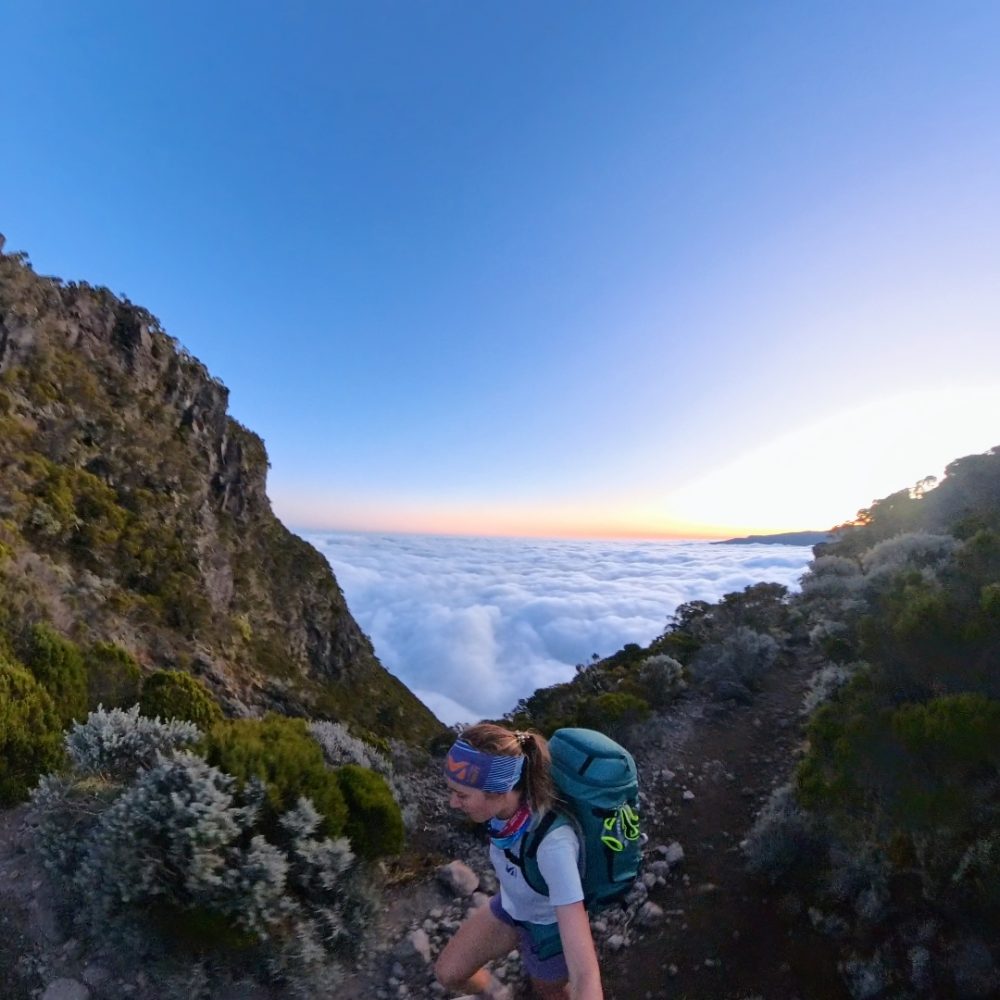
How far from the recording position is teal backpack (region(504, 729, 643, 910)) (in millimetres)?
2211

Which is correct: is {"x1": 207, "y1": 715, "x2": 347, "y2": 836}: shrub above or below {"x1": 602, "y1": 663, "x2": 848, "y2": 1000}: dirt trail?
above

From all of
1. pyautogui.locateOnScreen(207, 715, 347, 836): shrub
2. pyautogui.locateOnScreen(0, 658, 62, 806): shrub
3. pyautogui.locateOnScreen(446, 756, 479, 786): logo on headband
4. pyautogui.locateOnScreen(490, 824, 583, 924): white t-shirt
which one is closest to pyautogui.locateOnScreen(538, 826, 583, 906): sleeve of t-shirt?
pyautogui.locateOnScreen(490, 824, 583, 924): white t-shirt

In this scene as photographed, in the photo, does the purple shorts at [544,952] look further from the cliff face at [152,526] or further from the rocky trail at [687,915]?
the cliff face at [152,526]

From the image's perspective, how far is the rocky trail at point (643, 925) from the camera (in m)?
3.88

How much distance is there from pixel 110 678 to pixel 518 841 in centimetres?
713

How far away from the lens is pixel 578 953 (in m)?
1.87

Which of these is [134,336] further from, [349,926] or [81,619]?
[349,926]

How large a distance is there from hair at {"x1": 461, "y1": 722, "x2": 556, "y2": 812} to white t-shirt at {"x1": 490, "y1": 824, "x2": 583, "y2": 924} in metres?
0.13

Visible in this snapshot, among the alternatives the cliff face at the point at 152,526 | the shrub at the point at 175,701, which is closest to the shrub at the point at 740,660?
the shrub at the point at 175,701

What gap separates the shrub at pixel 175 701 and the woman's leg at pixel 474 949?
5.55 m

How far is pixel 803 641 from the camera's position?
1250 centimetres

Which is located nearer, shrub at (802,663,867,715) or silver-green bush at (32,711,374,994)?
silver-green bush at (32,711,374,994)

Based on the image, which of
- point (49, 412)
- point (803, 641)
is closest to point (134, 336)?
point (49, 412)

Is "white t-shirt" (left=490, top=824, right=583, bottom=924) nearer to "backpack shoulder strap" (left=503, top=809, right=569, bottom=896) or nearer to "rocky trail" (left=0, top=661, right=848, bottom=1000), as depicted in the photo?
"backpack shoulder strap" (left=503, top=809, right=569, bottom=896)
